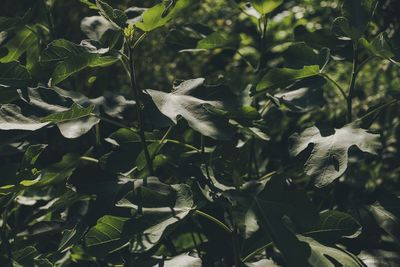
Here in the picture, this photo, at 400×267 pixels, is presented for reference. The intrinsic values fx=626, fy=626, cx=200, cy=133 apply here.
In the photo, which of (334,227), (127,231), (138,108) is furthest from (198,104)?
(334,227)

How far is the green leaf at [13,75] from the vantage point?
5.66 feet

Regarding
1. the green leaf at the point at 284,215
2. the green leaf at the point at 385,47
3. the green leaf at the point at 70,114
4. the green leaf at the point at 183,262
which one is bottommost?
the green leaf at the point at 183,262

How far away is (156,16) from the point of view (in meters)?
1.66

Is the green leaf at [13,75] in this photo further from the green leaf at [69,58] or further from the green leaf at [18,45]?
the green leaf at [18,45]

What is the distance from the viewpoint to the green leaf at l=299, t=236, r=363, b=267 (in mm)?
1540

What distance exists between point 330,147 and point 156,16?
581mm

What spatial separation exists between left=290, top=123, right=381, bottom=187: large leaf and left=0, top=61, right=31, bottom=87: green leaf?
766mm

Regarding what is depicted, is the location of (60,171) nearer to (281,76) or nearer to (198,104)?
(198,104)

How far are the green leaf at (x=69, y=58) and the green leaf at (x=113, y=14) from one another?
0.09 metres

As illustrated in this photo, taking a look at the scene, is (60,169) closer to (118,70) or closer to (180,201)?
(180,201)

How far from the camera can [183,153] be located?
75.9 inches

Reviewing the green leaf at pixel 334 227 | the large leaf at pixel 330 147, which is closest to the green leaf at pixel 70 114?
the large leaf at pixel 330 147

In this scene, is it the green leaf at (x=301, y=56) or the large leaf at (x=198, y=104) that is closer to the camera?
the large leaf at (x=198, y=104)

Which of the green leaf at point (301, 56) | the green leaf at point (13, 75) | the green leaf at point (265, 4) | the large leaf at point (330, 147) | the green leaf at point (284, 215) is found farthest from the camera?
the green leaf at point (265, 4)
